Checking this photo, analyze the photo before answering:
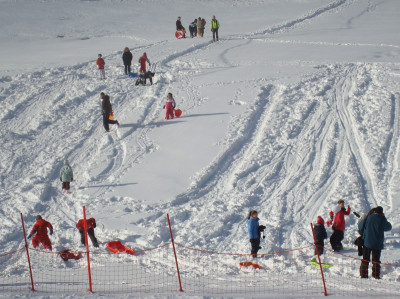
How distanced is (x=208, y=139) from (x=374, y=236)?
22.0ft

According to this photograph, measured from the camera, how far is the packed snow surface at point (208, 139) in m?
9.30

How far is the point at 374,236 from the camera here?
6648 millimetres

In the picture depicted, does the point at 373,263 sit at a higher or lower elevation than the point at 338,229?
lower

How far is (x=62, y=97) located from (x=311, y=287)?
39.5 ft

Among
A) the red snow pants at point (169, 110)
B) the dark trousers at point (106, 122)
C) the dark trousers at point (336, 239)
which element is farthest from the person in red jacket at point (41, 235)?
the red snow pants at point (169, 110)

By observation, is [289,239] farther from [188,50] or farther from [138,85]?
[188,50]

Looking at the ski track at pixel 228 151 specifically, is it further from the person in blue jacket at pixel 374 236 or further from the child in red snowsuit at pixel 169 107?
the person in blue jacket at pixel 374 236

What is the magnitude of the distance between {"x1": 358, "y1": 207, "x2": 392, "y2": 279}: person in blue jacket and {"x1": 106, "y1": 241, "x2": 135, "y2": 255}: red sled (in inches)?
172

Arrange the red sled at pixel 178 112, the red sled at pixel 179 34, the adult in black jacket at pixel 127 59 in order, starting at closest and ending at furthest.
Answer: the red sled at pixel 178 112
the adult in black jacket at pixel 127 59
the red sled at pixel 179 34

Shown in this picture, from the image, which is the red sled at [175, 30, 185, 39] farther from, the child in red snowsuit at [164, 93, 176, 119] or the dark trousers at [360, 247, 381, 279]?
the dark trousers at [360, 247, 381, 279]

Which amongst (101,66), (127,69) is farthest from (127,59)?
(101,66)

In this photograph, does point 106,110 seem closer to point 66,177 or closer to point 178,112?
point 178,112

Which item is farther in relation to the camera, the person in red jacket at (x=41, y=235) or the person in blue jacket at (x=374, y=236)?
the person in red jacket at (x=41, y=235)

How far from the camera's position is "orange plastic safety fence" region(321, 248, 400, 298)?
637cm
